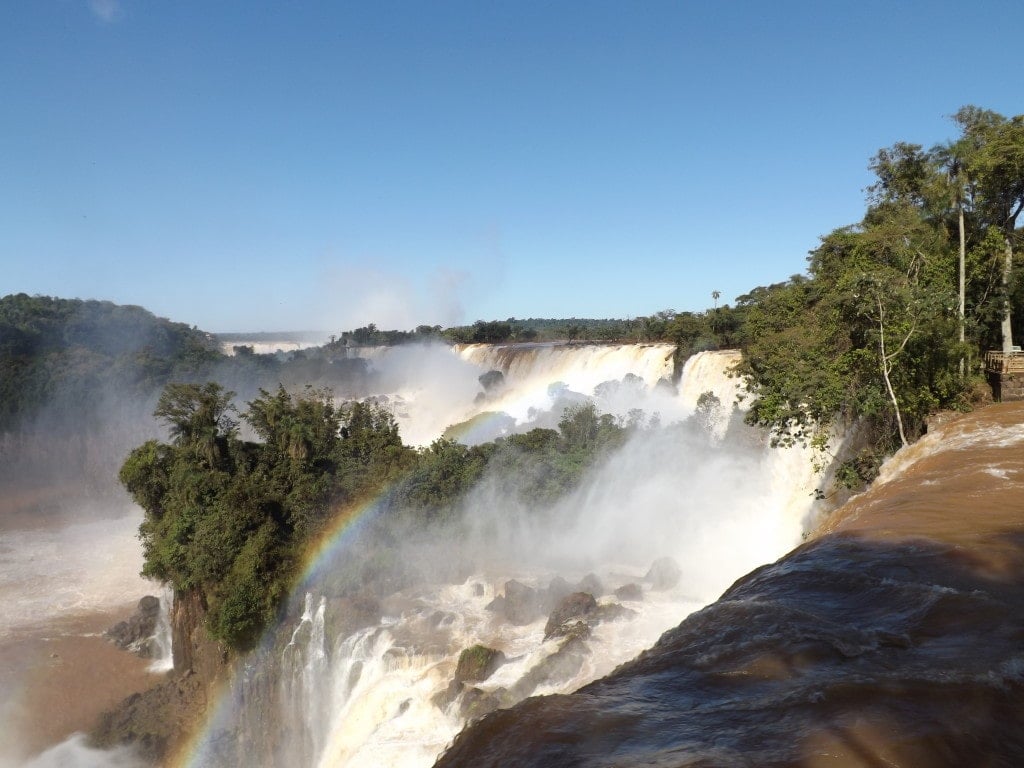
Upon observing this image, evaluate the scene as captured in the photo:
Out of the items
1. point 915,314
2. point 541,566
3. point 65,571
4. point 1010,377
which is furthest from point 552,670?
point 65,571

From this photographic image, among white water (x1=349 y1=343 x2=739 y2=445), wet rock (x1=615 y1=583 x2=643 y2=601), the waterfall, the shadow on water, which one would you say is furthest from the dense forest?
the shadow on water

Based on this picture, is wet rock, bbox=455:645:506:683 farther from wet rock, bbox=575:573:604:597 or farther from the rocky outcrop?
the rocky outcrop

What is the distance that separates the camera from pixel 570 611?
1418 centimetres

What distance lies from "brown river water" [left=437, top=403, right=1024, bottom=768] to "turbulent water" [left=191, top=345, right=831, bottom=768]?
635 cm

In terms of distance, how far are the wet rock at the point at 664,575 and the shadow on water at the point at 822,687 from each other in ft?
33.6

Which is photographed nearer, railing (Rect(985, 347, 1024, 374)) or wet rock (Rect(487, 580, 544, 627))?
railing (Rect(985, 347, 1024, 374))

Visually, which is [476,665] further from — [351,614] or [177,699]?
[177,699]

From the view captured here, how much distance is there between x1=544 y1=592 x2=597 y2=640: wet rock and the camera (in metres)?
13.7

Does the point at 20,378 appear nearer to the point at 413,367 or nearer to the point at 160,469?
the point at 413,367

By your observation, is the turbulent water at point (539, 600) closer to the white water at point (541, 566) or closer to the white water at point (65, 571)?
the white water at point (541, 566)

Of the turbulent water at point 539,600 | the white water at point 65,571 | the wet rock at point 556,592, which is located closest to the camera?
the turbulent water at point 539,600

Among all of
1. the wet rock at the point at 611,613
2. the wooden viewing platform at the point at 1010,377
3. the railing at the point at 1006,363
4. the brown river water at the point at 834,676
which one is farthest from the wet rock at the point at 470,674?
the railing at the point at 1006,363

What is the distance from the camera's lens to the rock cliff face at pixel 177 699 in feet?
57.6

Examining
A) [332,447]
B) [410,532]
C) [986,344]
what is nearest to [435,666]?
[410,532]
